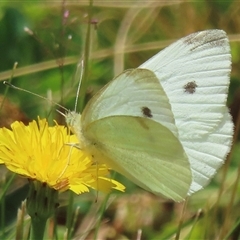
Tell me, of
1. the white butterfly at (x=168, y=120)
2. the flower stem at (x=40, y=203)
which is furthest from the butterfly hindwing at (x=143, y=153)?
the flower stem at (x=40, y=203)

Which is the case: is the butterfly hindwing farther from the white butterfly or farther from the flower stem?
the flower stem

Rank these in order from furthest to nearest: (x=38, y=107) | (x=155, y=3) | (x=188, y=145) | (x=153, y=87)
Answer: (x=155, y=3) → (x=38, y=107) → (x=188, y=145) → (x=153, y=87)

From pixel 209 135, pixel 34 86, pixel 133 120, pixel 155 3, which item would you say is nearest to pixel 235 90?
pixel 155 3

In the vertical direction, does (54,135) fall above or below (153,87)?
below

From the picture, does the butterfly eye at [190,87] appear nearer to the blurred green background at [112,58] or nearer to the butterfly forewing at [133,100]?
the butterfly forewing at [133,100]

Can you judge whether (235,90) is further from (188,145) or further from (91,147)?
(91,147)

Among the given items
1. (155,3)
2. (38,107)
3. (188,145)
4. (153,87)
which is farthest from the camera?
(155,3)

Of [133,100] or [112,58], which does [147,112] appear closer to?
[133,100]
